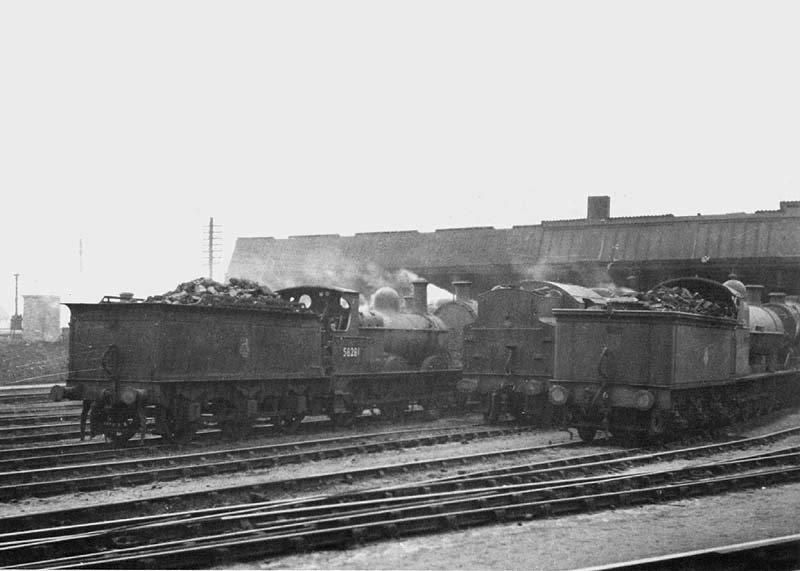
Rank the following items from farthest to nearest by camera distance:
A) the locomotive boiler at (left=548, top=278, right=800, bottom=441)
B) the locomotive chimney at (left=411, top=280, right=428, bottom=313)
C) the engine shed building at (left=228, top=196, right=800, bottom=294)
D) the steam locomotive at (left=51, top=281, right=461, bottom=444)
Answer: the engine shed building at (left=228, top=196, right=800, bottom=294)
the locomotive chimney at (left=411, top=280, right=428, bottom=313)
the locomotive boiler at (left=548, top=278, right=800, bottom=441)
the steam locomotive at (left=51, top=281, right=461, bottom=444)

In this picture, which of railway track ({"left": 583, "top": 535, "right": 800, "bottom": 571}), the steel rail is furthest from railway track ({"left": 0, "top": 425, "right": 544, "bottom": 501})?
railway track ({"left": 583, "top": 535, "right": 800, "bottom": 571})

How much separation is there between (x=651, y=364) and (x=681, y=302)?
7.63 ft

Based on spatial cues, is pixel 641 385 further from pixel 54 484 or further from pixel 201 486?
pixel 54 484

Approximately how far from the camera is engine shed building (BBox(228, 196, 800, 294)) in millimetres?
28484

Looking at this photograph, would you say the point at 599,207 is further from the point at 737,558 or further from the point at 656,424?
the point at 737,558

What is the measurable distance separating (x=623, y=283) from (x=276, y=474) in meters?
21.4

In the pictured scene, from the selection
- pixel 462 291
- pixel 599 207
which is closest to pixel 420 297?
pixel 462 291

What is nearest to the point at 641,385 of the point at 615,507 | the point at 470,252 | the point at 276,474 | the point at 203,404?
the point at 615,507

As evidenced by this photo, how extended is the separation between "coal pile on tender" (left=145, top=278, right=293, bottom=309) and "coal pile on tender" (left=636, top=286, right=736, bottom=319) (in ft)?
20.9

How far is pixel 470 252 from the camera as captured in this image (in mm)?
33844

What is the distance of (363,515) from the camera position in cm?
828

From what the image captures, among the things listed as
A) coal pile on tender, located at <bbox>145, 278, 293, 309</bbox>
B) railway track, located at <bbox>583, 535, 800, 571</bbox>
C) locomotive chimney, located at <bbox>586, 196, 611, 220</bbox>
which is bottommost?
railway track, located at <bbox>583, 535, 800, 571</bbox>

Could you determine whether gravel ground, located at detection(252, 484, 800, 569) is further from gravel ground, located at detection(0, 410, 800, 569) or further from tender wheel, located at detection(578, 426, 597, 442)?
tender wheel, located at detection(578, 426, 597, 442)

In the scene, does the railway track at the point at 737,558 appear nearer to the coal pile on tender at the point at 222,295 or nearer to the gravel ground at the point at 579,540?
the gravel ground at the point at 579,540
